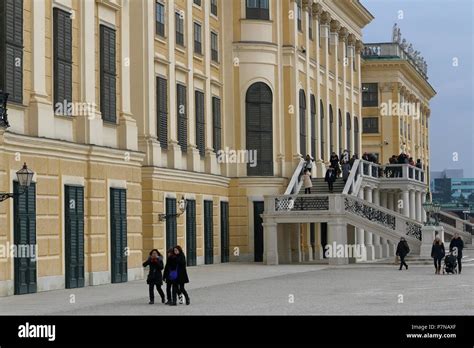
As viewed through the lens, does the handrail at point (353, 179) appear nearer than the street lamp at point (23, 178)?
No

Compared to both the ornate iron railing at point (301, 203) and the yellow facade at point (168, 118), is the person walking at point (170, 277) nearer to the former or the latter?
the yellow facade at point (168, 118)

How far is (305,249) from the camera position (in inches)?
2384

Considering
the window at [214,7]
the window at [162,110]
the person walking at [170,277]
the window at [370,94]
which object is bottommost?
the person walking at [170,277]

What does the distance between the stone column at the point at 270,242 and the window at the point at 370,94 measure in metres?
42.8

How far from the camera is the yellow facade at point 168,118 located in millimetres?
33719

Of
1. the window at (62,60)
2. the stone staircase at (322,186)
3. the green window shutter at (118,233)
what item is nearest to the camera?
the window at (62,60)

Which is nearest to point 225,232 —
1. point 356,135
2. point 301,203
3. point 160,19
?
point 301,203

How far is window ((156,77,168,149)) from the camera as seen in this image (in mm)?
46000

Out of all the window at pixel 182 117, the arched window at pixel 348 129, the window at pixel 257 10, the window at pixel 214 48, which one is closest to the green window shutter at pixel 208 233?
the window at pixel 182 117

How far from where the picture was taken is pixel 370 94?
3716 inches

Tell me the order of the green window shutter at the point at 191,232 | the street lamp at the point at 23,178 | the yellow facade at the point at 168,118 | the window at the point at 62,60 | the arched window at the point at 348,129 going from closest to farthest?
the street lamp at the point at 23,178 < the yellow facade at the point at 168,118 < the window at the point at 62,60 < the green window shutter at the point at 191,232 < the arched window at the point at 348,129

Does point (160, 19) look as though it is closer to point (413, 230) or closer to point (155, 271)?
point (413, 230)
